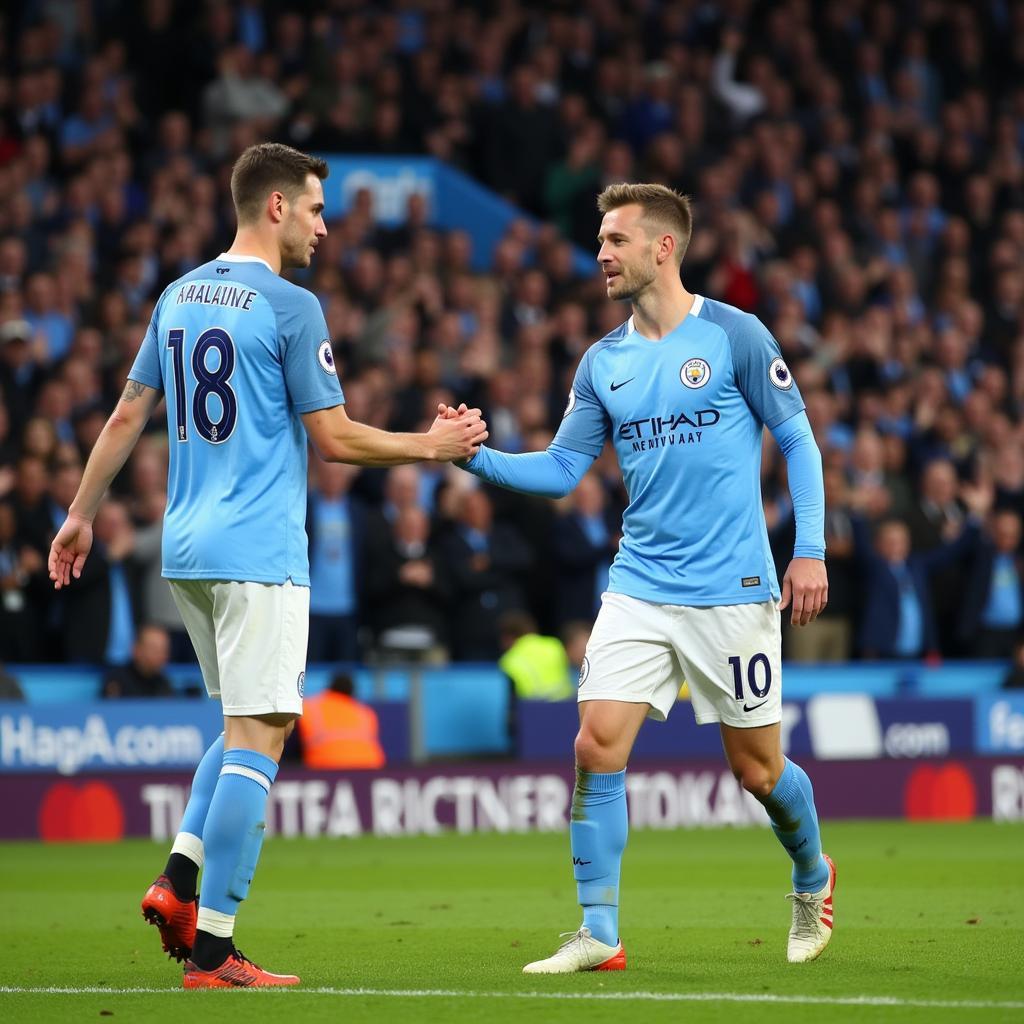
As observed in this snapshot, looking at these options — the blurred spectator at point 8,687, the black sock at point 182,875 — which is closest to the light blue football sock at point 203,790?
A: the black sock at point 182,875

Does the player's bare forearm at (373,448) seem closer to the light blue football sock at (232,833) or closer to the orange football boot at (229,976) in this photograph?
the light blue football sock at (232,833)

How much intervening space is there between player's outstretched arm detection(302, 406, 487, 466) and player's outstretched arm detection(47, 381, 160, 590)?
627 millimetres

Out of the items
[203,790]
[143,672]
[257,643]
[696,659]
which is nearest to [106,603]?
[143,672]

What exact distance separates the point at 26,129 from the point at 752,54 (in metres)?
9.11

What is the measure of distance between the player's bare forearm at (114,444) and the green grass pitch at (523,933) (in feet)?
5.36

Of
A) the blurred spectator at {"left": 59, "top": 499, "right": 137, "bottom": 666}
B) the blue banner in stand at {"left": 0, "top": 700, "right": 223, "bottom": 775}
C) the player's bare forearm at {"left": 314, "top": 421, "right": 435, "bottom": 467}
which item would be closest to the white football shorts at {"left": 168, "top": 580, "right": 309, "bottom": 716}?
the player's bare forearm at {"left": 314, "top": 421, "right": 435, "bottom": 467}

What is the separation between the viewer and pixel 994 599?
1773 cm

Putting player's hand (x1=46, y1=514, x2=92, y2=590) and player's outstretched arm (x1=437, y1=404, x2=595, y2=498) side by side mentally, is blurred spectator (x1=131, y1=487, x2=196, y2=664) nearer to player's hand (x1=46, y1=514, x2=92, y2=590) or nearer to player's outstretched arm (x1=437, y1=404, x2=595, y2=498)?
player's outstretched arm (x1=437, y1=404, x2=595, y2=498)

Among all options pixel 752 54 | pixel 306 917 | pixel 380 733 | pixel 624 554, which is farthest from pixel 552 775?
pixel 752 54

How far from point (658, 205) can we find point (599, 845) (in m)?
2.32

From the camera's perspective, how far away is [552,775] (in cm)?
1525

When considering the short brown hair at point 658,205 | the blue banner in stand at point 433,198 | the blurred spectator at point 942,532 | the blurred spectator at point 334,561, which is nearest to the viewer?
the short brown hair at point 658,205

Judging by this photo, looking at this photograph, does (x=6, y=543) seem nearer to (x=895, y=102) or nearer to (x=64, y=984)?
(x=64, y=984)

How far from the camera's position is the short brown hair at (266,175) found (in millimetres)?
6730
